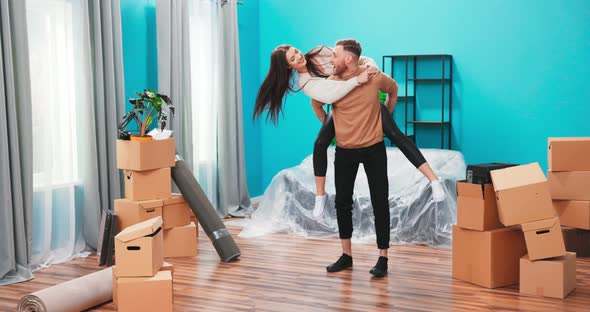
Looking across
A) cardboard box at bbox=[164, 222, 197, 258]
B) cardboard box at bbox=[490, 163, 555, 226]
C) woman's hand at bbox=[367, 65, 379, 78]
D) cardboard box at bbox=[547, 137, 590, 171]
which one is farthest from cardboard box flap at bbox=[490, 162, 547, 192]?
cardboard box at bbox=[164, 222, 197, 258]

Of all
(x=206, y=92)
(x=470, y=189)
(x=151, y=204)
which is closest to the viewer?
(x=470, y=189)

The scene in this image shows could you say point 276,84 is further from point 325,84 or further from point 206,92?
point 206,92

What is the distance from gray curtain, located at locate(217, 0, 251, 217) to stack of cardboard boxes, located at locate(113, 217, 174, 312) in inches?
119

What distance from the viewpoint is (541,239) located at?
3412mm

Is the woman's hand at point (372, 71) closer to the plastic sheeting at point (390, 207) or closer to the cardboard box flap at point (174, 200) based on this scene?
the plastic sheeting at point (390, 207)

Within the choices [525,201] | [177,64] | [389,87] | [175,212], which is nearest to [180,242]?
[175,212]

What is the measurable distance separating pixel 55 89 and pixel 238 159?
232 centimetres

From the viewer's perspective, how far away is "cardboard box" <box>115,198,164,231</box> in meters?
4.26

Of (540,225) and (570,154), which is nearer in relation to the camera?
(540,225)

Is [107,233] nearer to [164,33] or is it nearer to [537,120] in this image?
[164,33]

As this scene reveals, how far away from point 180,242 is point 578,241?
2659mm

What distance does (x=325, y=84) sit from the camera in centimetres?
377

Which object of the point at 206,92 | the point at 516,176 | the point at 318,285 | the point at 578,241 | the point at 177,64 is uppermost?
the point at 177,64

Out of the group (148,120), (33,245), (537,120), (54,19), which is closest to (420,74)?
(537,120)
